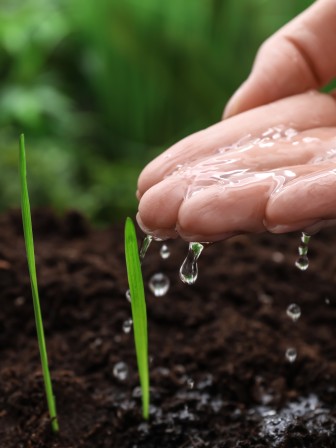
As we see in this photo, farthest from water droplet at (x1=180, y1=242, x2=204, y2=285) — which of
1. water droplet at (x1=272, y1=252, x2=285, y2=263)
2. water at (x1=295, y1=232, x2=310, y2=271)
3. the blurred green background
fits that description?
the blurred green background

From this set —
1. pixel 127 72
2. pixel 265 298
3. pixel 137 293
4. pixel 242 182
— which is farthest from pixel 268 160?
pixel 127 72

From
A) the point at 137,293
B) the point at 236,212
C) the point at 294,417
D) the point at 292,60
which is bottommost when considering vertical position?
the point at 294,417

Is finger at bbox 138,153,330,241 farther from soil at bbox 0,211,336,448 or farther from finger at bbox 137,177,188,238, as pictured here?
soil at bbox 0,211,336,448

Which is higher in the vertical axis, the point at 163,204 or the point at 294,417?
the point at 163,204

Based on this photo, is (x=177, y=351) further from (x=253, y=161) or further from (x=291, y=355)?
(x=253, y=161)

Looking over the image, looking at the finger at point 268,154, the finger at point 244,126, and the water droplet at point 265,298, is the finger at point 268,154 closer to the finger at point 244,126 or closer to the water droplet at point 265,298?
the finger at point 244,126

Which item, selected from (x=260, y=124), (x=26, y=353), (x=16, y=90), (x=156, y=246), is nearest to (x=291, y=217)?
(x=260, y=124)

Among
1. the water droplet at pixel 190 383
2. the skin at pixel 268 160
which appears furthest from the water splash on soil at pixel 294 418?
the skin at pixel 268 160
